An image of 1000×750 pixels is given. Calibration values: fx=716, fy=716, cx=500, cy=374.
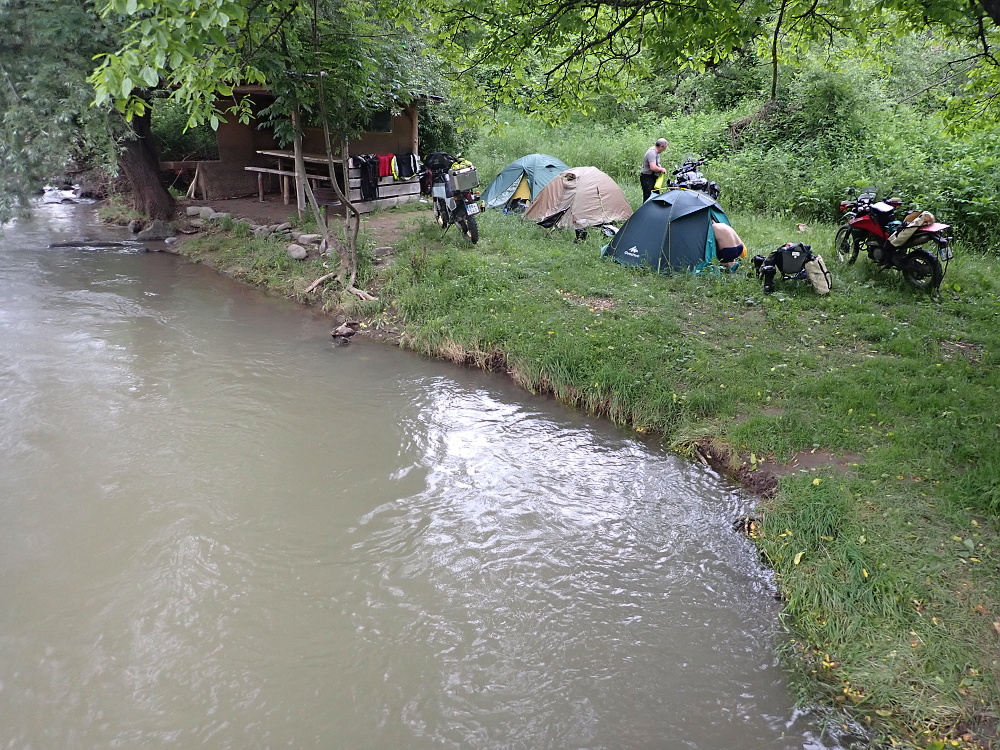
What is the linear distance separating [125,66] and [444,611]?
146 inches

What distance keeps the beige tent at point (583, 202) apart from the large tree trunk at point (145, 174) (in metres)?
6.97

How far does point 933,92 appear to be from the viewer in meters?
14.7

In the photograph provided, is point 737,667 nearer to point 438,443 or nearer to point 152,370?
point 438,443

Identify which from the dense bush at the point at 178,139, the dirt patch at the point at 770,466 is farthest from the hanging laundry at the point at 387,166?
the dirt patch at the point at 770,466

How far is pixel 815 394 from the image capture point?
6191 millimetres

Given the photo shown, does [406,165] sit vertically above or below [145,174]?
above

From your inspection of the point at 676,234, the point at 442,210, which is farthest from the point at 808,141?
the point at 442,210

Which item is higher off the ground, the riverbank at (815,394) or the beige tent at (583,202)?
the beige tent at (583,202)

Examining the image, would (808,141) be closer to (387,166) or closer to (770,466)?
(387,166)

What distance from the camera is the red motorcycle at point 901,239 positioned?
7925mm

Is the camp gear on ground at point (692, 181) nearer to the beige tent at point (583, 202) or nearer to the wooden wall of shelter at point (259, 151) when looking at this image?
the beige tent at point (583, 202)

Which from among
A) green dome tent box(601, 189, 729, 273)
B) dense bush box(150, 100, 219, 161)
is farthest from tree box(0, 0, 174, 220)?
green dome tent box(601, 189, 729, 273)

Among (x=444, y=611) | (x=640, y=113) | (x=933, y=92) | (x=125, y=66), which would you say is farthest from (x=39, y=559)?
(x=640, y=113)

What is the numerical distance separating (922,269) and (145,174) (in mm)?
12245
